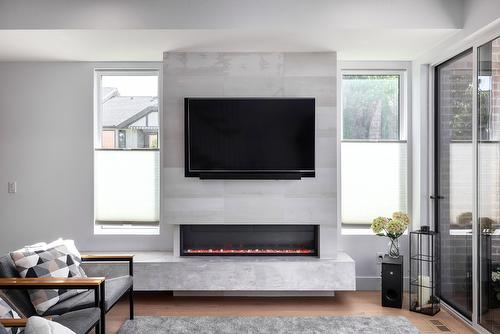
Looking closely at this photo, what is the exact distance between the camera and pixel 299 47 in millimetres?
3779

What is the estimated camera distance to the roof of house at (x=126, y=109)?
14.4 feet

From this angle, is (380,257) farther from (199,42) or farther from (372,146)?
(199,42)

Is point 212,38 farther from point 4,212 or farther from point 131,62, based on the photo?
point 4,212

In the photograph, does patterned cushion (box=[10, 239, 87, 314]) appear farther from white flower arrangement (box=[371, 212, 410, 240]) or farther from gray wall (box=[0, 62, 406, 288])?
white flower arrangement (box=[371, 212, 410, 240])

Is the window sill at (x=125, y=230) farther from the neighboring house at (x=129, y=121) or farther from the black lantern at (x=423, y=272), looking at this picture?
the black lantern at (x=423, y=272)

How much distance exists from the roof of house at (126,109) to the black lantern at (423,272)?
296cm

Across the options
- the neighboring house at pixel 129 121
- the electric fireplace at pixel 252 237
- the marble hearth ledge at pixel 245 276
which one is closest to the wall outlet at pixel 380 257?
the marble hearth ledge at pixel 245 276

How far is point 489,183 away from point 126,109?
137 inches

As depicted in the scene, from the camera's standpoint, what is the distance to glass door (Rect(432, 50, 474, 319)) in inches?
134

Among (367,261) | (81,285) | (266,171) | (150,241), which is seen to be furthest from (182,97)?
(367,261)

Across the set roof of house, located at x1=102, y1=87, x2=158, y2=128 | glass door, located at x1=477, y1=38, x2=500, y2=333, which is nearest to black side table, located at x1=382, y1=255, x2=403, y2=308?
glass door, located at x1=477, y1=38, x2=500, y2=333

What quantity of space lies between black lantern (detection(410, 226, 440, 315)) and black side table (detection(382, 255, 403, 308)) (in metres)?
0.12

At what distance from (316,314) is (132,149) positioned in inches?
97.4

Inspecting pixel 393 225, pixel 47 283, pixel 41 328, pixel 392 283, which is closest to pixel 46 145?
pixel 47 283
